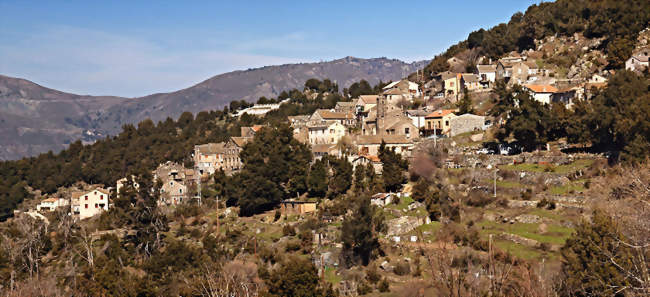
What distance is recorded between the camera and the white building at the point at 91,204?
69062 mm

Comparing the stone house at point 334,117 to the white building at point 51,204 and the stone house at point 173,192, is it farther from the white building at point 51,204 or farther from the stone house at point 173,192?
the white building at point 51,204

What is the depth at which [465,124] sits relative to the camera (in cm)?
5703

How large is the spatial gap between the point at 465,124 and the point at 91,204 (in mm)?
38507

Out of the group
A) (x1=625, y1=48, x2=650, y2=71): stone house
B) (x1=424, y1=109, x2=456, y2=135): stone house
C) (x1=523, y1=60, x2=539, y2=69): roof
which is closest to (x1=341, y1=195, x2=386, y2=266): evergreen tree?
(x1=424, y1=109, x2=456, y2=135): stone house

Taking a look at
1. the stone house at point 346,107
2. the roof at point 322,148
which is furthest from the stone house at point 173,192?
the stone house at point 346,107

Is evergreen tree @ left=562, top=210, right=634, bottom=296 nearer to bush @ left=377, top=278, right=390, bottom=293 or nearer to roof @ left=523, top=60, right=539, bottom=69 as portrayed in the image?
bush @ left=377, top=278, right=390, bottom=293

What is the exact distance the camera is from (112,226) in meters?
57.3

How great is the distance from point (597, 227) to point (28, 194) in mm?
73101

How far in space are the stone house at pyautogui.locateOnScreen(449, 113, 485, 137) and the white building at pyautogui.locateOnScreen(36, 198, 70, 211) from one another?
43.2m

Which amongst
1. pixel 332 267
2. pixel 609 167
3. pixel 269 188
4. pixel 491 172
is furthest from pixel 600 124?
pixel 269 188

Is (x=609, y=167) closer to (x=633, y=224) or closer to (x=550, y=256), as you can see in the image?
(x=550, y=256)

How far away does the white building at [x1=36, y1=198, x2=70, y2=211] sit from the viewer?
75019 mm

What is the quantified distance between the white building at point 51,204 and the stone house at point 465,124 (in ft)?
142

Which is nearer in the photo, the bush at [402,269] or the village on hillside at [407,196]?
the village on hillside at [407,196]
